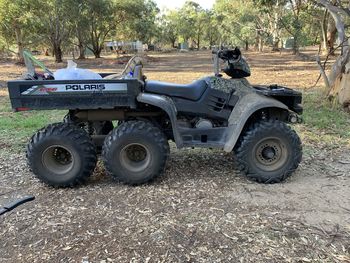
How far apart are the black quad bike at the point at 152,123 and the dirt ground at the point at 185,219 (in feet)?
0.80

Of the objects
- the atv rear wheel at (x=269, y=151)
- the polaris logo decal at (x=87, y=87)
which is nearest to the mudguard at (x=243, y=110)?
the atv rear wheel at (x=269, y=151)

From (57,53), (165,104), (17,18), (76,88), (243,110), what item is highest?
(17,18)

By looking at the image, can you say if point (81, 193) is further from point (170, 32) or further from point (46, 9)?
point (170, 32)

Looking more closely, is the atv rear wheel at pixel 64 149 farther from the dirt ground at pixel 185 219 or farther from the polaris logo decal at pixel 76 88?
the polaris logo decal at pixel 76 88

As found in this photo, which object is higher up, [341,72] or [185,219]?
[341,72]

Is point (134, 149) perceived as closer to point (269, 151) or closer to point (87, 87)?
point (87, 87)

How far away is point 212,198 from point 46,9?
1062 inches

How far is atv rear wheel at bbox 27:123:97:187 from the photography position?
438 cm

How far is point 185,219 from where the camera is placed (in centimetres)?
379

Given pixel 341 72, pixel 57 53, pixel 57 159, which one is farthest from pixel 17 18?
pixel 57 159

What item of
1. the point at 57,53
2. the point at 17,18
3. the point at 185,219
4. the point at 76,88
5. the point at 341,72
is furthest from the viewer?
the point at 57,53

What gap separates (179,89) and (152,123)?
0.51 m

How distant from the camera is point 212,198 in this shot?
14.0 ft

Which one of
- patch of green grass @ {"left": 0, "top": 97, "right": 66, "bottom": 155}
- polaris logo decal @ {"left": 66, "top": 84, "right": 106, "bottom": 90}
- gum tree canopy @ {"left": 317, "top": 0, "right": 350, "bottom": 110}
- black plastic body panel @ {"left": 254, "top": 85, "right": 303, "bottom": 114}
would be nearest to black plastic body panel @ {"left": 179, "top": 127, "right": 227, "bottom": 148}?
black plastic body panel @ {"left": 254, "top": 85, "right": 303, "bottom": 114}
